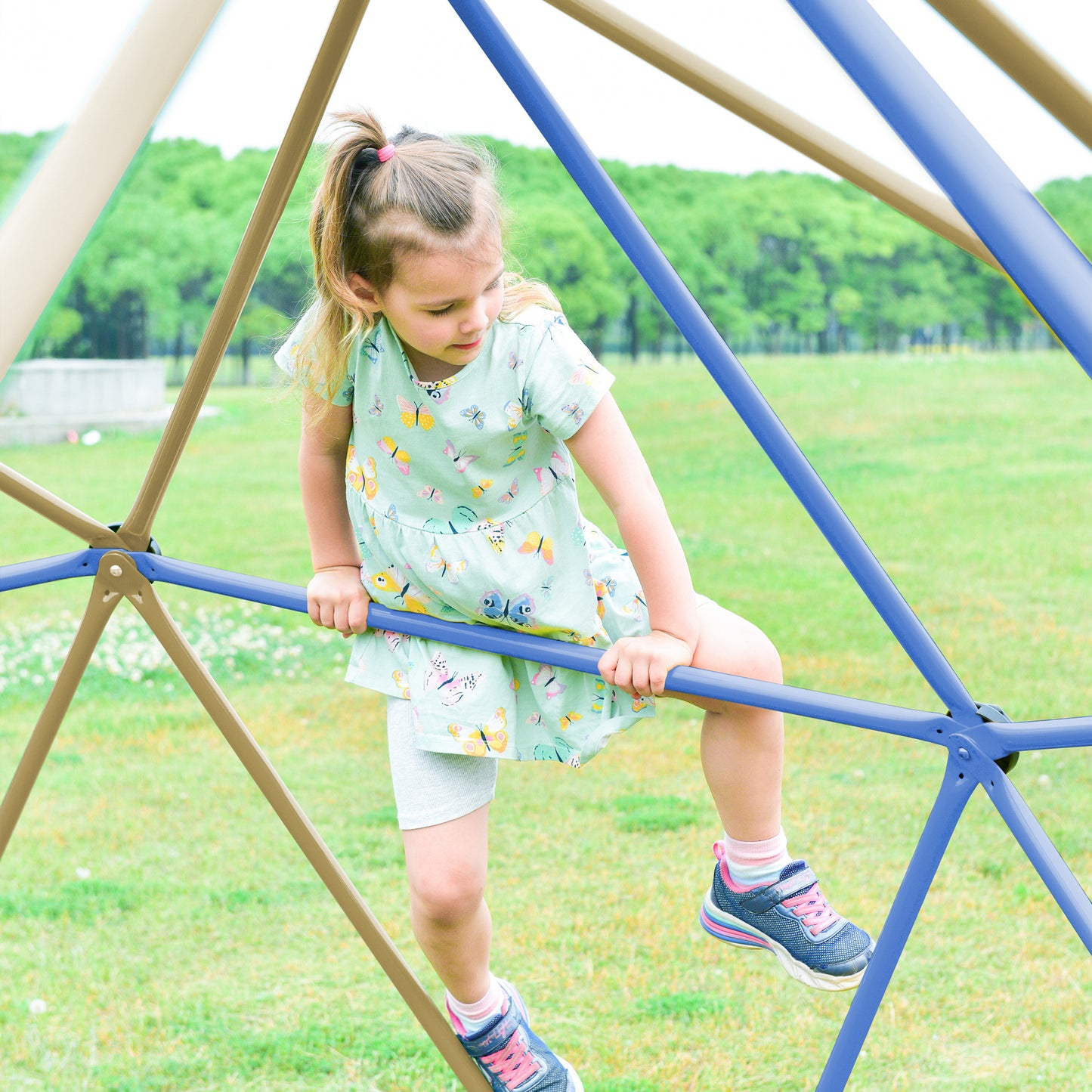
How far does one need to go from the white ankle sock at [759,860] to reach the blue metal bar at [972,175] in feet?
3.47

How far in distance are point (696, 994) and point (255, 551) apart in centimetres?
531

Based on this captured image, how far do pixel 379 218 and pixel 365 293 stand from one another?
0.36 feet

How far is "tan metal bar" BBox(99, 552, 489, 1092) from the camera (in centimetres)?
194

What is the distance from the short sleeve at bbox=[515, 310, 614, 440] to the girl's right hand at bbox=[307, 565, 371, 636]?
0.37 metres

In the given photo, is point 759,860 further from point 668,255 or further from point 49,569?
point 668,255

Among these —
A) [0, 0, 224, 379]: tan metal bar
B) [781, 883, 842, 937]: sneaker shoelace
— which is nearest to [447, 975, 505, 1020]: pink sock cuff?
[781, 883, 842, 937]: sneaker shoelace

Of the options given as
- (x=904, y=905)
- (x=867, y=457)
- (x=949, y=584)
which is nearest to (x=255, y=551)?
(x=949, y=584)

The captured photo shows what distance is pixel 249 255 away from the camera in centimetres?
183

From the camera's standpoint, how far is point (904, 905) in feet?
4.92

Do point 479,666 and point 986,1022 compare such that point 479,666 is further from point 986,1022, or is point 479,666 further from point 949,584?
point 949,584

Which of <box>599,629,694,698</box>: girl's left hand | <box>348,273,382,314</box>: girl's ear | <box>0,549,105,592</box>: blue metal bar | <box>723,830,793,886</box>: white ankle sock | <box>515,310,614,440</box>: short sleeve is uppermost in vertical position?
<box>348,273,382,314</box>: girl's ear

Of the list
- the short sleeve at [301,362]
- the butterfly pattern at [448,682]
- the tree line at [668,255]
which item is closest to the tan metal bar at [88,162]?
the short sleeve at [301,362]

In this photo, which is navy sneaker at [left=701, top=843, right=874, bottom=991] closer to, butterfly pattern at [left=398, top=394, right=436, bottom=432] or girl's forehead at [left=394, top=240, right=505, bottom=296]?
butterfly pattern at [left=398, top=394, right=436, bottom=432]

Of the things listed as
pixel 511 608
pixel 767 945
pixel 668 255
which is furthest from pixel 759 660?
pixel 668 255
